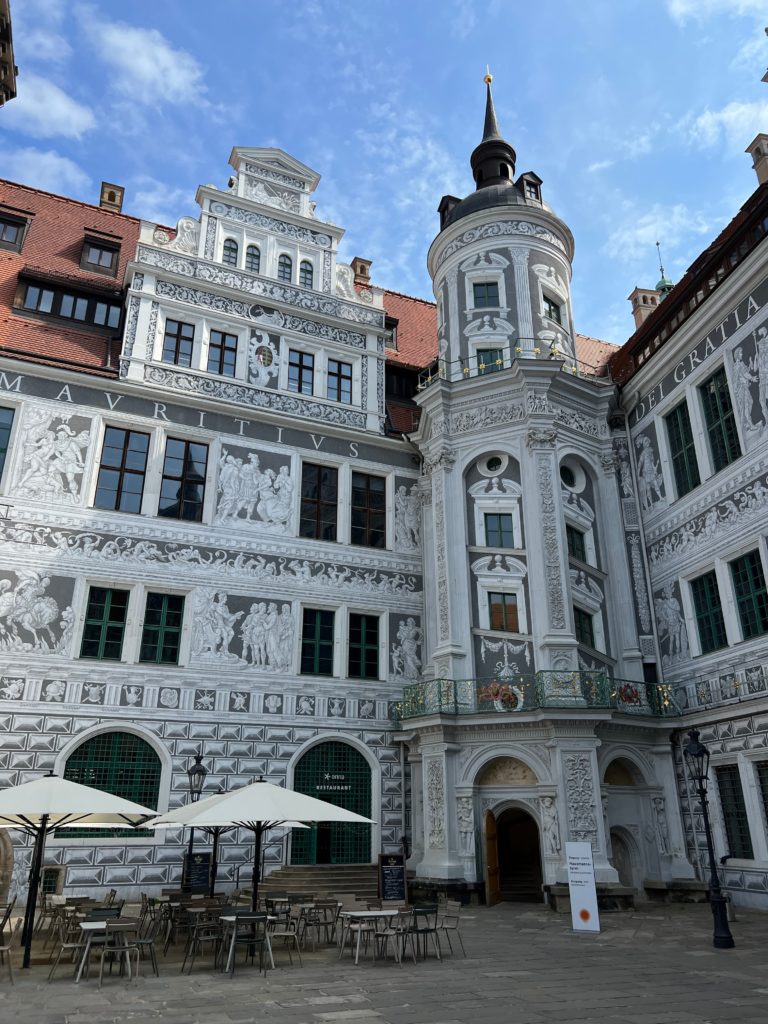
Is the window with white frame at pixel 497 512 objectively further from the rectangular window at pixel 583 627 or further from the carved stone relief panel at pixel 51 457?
the carved stone relief panel at pixel 51 457

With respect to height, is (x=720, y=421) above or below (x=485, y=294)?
below

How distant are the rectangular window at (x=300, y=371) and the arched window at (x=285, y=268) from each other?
2448 millimetres

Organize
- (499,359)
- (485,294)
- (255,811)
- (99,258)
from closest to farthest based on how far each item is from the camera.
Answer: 1. (255,811)
2. (499,359)
3. (99,258)
4. (485,294)

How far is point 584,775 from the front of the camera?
1733cm

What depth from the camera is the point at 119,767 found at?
57.9 ft

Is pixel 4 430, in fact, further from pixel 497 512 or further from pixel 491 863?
pixel 491 863

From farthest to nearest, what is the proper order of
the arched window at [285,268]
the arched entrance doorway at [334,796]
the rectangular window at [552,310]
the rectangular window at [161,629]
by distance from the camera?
the arched window at [285,268]
the rectangular window at [552,310]
the arched entrance doorway at [334,796]
the rectangular window at [161,629]

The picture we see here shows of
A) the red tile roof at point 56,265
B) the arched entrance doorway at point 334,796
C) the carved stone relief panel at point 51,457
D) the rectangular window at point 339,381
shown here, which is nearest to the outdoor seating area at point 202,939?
the arched entrance doorway at point 334,796

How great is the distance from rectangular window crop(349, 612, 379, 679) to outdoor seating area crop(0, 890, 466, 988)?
775 cm

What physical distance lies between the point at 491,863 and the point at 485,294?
1525 cm

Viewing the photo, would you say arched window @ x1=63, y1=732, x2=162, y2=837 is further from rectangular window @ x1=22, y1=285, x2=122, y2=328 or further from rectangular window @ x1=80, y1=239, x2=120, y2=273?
rectangular window @ x1=80, y1=239, x2=120, y2=273

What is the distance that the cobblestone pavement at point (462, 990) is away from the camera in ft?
25.1

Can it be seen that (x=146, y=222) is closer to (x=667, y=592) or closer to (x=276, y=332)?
(x=276, y=332)

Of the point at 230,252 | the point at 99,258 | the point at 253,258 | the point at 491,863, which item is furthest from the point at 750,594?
the point at 99,258
